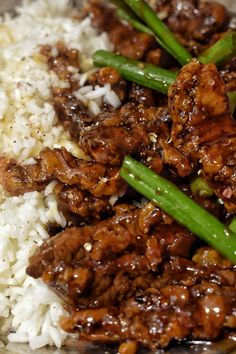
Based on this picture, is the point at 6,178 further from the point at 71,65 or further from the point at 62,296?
the point at 71,65

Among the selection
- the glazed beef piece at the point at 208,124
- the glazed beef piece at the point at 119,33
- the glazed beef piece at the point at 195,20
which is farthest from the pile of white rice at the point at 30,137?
the glazed beef piece at the point at 208,124

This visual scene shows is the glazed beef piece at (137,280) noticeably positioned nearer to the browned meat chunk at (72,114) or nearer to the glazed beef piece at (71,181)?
the glazed beef piece at (71,181)

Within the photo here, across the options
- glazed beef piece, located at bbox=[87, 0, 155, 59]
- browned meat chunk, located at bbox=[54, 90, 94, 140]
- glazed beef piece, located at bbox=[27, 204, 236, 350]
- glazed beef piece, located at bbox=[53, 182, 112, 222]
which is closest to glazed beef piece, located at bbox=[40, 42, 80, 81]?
browned meat chunk, located at bbox=[54, 90, 94, 140]

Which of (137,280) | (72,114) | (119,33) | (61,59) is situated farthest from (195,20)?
(137,280)

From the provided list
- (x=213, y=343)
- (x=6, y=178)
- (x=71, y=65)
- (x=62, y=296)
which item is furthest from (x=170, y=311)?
(x=71, y=65)

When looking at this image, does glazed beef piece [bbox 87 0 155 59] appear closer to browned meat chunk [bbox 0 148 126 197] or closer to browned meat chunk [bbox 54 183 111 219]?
browned meat chunk [bbox 0 148 126 197]

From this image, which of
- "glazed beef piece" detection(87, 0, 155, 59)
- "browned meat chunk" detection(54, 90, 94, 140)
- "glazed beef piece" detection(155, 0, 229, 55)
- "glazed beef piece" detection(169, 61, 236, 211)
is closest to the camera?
"glazed beef piece" detection(169, 61, 236, 211)

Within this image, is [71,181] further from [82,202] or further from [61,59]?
[61,59]

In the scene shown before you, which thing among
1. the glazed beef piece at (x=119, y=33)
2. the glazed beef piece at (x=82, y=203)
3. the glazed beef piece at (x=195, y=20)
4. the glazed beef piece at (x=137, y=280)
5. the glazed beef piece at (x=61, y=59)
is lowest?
the glazed beef piece at (x=137, y=280)
